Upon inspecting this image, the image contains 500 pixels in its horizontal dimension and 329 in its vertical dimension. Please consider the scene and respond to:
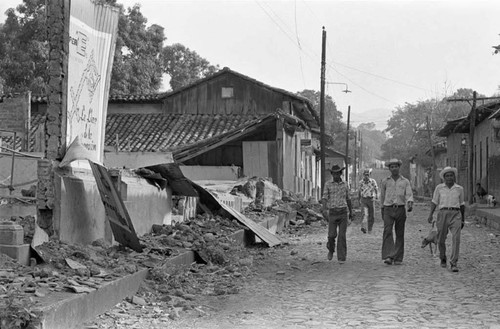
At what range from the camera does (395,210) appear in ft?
39.5

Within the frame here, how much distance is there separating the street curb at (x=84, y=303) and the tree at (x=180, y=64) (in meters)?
35.4

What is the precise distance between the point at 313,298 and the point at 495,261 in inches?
204

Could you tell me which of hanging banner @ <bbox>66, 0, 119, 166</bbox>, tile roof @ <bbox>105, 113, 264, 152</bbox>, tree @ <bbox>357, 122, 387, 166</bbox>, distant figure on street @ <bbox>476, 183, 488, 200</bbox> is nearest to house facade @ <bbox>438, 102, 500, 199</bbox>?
distant figure on street @ <bbox>476, 183, 488, 200</bbox>

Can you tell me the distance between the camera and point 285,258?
1325 centimetres

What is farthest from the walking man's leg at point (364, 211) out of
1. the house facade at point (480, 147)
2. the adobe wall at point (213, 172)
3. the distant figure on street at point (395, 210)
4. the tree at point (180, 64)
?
the tree at point (180, 64)

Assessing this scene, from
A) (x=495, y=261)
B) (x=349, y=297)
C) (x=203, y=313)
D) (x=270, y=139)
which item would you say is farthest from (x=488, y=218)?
(x=203, y=313)

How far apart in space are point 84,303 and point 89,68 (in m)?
4.41

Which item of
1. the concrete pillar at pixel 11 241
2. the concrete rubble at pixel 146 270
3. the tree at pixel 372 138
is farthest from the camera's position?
the tree at pixel 372 138

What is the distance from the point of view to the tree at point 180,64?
4381 centimetres

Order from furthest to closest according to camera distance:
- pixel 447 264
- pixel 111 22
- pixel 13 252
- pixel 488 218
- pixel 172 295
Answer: pixel 488 218
pixel 447 264
pixel 111 22
pixel 172 295
pixel 13 252

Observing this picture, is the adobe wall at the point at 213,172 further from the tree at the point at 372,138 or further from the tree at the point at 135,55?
the tree at the point at 372,138

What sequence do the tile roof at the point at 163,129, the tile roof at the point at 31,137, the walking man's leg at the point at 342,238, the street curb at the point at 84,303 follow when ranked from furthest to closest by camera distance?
the tile roof at the point at 163,129 → the tile roof at the point at 31,137 → the walking man's leg at the point at 342,238 → the street curb at the point at 84,303

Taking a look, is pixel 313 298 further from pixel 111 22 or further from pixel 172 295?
pixel 111 22

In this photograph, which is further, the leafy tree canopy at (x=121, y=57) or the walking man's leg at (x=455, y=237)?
the leafy tree canopy at (x=121, y=57)
